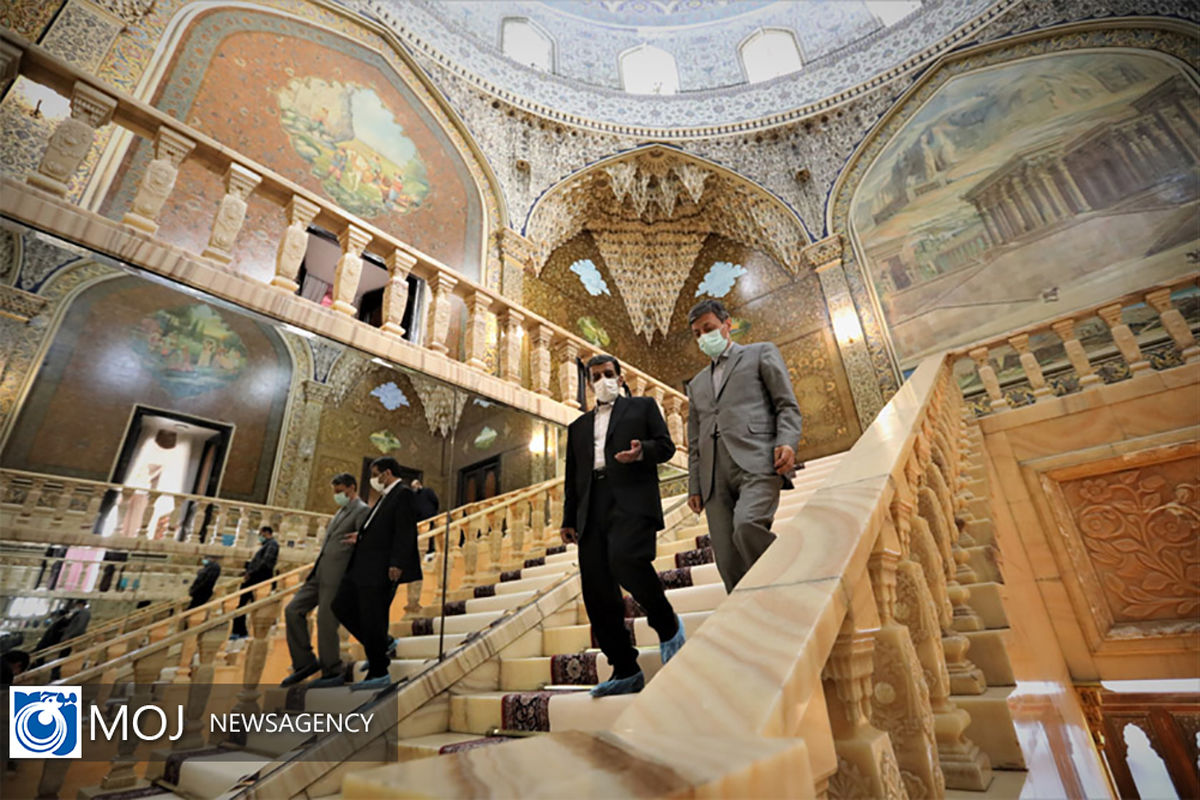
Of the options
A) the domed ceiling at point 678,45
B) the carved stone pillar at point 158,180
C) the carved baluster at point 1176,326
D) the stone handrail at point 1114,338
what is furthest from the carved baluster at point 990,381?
the domed ceiling at point 678,45

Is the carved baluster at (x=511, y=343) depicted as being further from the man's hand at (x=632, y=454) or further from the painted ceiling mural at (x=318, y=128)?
the painted ceiling mural at (x=318, y=128)

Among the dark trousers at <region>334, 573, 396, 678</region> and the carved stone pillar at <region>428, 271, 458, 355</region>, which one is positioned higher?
the carved stone pillar at <region>428, 271, 458, 355</region>

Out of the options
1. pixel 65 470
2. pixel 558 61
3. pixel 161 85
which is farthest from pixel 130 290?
pixel 558 61

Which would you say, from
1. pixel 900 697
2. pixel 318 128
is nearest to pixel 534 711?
pixel 900 697

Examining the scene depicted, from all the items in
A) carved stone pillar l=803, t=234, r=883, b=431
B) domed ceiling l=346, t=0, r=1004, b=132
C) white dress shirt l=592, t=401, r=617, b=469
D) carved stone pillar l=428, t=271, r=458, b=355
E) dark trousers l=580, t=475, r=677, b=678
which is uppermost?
domed ceiling l=346, t=0, r=1004, b=132

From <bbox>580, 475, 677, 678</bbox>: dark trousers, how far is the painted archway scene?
7.95 metres

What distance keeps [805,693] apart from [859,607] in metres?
0.35

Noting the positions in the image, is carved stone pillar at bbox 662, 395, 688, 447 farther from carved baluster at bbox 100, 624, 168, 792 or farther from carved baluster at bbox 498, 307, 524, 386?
carved baluster at bbox 100, 624, 168, 792

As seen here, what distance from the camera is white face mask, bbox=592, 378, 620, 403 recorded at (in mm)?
2810

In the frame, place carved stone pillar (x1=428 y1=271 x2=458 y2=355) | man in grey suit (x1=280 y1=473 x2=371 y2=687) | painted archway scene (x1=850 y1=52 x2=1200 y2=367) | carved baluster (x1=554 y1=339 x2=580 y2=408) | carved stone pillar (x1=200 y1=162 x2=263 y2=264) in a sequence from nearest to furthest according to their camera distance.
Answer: man in grey suit (x1=280 y1=473 x2=371 y2=687), carved stone pillar (x1=200 y1=162 x2=263 y2=264), carved stone pillar (x1=428 y1=271 x2=458 y2=355), carved baluster (x1=554 y1=339 x2=580 y2=408), painted archway scene (x1=850 y1=52 x2=1200 y2=367)

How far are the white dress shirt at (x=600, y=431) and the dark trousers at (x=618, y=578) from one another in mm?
161

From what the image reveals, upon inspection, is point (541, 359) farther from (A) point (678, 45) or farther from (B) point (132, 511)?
(A) point (678, 45)

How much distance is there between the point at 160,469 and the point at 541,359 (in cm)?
300

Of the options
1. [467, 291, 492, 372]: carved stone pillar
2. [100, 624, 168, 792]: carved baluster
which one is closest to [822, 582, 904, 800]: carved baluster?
[100, 624, 168, 792]: carved baluster
